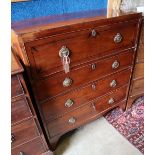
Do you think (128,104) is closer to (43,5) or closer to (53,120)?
(53,120)

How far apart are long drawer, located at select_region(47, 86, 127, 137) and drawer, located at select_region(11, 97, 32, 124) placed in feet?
1.01

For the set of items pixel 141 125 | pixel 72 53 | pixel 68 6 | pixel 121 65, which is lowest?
pixel 141 125

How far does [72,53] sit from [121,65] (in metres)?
0.46

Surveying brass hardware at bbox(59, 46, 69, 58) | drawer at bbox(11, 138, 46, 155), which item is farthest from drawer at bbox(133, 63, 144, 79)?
drawer at bbox(11, 138, 46, 155)

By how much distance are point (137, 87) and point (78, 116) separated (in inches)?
23.9

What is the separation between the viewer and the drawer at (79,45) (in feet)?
3.03

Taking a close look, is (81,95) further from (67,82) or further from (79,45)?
(79,45)

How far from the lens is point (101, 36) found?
1.06 m

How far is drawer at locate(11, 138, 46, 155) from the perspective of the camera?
109 cm

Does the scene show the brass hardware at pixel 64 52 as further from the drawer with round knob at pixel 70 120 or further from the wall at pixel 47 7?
the drawer with round knob at pixel 70 120

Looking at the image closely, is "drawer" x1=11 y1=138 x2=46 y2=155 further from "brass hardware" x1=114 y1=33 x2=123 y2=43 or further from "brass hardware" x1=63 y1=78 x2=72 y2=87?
"brass hardware" x1=114 y1=33 x2=123 y2=43

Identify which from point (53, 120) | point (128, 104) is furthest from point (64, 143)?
point (128, 104)

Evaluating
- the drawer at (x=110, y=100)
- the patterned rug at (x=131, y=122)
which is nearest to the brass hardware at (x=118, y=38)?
the drawer at (x=110, y=100)

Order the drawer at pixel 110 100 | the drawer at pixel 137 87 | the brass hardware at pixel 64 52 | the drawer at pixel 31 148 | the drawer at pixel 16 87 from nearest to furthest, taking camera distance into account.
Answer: the drawer at pixel 16 87
the brass hardware at pixel 64 52
the drawer at pixel 31 148
the drawer at pixel 110 100
the drawer at pixel 137 87
